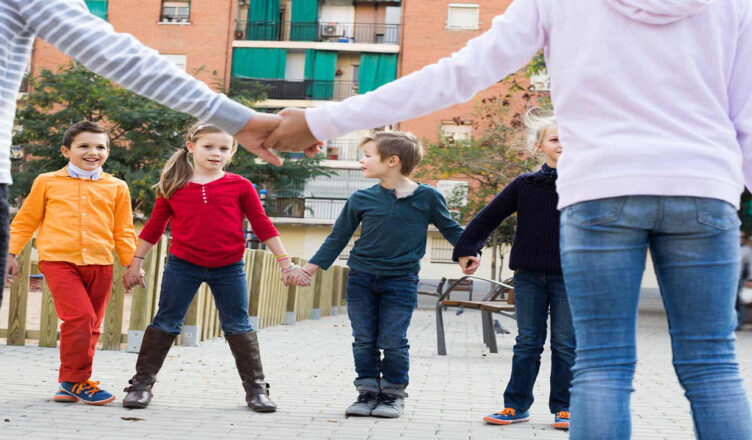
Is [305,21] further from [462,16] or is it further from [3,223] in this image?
[3,223]

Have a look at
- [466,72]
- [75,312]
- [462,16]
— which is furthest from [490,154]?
[466,72]

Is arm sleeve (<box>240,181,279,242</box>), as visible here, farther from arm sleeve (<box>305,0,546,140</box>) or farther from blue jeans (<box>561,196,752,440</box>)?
blue jeans (<box>561,196,752,440</box>)

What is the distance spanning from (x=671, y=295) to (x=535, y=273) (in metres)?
2.69

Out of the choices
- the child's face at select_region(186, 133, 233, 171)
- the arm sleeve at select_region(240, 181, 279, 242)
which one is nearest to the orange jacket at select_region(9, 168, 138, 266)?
the child's face at select_region(186, 133, 233, 171)

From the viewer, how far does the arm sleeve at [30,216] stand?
5.27 metres

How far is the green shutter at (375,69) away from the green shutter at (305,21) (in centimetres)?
274

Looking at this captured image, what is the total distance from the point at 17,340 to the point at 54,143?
78.7 feet

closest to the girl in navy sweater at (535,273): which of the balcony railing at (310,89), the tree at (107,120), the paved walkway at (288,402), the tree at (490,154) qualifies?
the paved walkway at (288,402)

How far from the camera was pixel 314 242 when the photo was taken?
140 ft

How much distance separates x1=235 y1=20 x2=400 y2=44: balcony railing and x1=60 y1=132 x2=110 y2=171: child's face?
3675cm

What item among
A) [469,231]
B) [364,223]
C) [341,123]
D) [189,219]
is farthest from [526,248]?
[341,123]

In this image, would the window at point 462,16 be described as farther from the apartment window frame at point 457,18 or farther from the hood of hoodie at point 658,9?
the hood of hoodie at point 658,9

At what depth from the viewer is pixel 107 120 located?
1252 inches

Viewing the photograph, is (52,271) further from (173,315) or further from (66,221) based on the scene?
(173,315)
